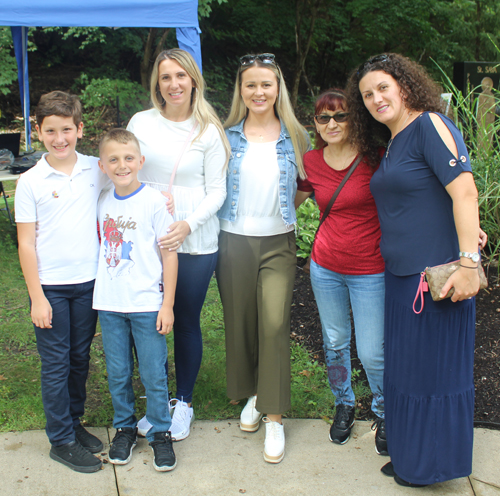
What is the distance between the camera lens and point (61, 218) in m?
2.43

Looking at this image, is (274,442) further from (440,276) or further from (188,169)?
(188,169)

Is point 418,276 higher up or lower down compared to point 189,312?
higher up

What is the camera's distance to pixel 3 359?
3713 millimetres

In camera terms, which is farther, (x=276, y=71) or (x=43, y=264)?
(x=276, y=71)

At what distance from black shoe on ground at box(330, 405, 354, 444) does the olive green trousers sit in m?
0.31

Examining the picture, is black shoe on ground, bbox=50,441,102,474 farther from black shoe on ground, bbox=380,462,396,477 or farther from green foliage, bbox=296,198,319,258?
green foliage, bbox=296,198,319,258

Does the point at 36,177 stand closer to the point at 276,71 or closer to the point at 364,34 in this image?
the point at 276,71

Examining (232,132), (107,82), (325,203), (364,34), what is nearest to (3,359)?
(232,132)

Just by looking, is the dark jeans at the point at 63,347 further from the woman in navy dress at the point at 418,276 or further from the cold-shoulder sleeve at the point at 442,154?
the cold-shoulder sleeve at the point at 442,154

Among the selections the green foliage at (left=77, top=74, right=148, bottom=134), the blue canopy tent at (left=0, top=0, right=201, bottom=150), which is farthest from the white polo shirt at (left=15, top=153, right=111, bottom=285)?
the green foliage at (left=77, top=74, right=148, bottom=134)

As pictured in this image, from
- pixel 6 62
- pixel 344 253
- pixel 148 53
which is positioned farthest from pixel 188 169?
pixel 148 53

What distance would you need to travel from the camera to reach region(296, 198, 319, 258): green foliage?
510cm

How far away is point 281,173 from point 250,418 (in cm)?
142

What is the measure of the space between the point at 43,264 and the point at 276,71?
154 centimetres
